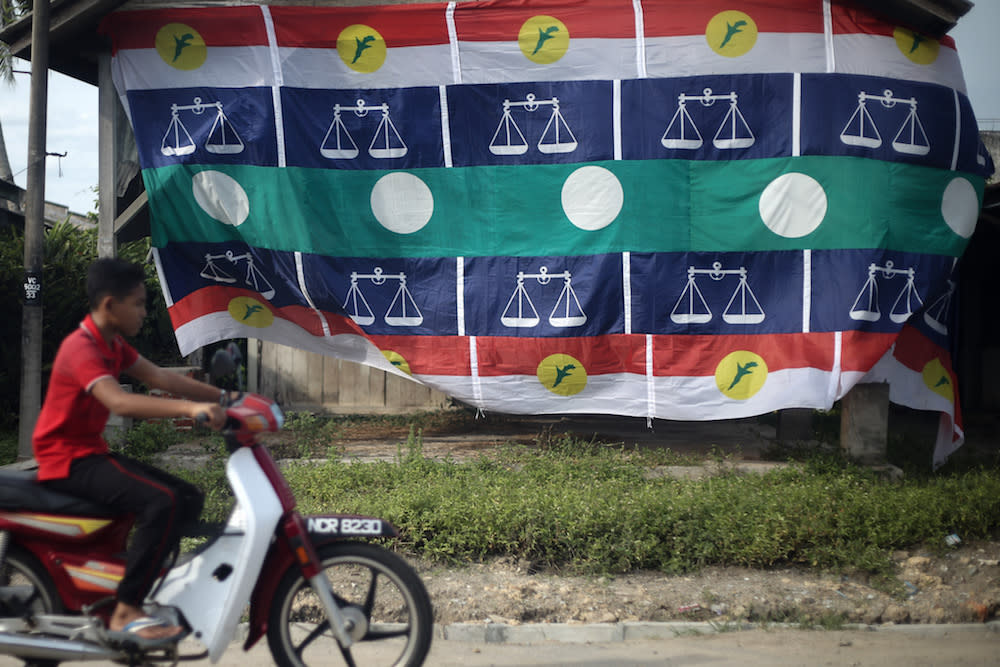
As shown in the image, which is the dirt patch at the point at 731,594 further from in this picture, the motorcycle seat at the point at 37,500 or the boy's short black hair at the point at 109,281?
the boy's short black hair at the point at 109,281

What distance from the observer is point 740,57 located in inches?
244

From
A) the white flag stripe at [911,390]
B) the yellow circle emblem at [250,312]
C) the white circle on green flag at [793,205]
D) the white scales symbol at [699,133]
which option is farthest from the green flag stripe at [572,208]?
the white flag stripe at [911,390]

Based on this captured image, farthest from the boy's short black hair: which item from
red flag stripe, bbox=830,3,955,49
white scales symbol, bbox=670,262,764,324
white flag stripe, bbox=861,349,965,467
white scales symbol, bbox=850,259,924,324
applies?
red flag stripe, bbox=830,3,955,49

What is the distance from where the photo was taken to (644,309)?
627 centimetres

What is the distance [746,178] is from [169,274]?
491 cm

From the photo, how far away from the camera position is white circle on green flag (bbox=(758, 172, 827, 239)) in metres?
6.10

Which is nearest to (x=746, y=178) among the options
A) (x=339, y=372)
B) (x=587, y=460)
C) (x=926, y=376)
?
(x=926, y=376)

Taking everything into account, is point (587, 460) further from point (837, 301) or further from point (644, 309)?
point (837, 301)

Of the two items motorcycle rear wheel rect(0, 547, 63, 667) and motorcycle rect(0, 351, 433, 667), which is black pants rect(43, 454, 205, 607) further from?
motorcycle rear wheel rect(0, 547, 63, 667)

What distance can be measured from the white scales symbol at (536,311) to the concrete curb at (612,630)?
9.57 feet

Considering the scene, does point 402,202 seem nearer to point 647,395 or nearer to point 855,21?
point 647,395

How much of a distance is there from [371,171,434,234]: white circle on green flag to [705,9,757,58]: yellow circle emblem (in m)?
2.64

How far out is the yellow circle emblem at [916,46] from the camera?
20.2 feet

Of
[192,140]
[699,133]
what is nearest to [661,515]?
[699,133]
